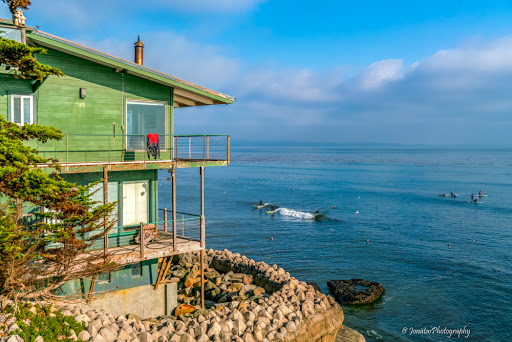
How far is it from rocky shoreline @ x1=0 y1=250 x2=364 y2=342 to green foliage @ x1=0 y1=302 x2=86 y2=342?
258 millimetres

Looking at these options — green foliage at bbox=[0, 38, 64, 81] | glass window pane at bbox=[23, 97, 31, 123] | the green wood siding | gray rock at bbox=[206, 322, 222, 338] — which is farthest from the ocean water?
green foliage at bbox=[0, 38, 64, 81]

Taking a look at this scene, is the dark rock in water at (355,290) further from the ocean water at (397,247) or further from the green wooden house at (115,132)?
the green wooden house at (115,132)

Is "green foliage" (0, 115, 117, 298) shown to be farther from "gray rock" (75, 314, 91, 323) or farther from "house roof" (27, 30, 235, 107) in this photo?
"house roof" (27, 30, 235, 107)

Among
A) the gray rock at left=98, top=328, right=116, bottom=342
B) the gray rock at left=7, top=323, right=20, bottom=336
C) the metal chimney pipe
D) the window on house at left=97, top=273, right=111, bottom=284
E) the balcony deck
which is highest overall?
the metal chimney pipe

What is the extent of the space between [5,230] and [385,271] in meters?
28.7

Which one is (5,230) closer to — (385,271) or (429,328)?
(429,328)

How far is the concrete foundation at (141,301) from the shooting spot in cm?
1759

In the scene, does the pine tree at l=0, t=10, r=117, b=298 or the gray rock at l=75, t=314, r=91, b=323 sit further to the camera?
the gray rock at l=75, t=314, r=91, b=323

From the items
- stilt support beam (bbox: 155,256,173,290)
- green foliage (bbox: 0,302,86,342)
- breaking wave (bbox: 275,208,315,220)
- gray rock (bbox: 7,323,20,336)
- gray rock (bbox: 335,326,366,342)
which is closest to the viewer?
gray rock (bbox: 7,323,20,336)

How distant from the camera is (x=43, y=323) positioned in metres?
12.8

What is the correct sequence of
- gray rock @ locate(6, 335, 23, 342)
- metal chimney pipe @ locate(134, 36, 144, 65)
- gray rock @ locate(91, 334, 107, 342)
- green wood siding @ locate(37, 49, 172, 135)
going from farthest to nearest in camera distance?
metal chimney pipe @ locate(134, 36, 144, 65), green wood siding @ locate(37, 49, 172, 135), gray rock @ locate(91, 334, 107, 342), gray rock @ locate(6, 335, 23, 342)

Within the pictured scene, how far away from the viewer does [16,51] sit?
11.5m

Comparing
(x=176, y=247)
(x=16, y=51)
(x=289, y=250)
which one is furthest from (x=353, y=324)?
(x=16, y=51)

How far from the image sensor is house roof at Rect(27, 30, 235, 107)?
633 inches
